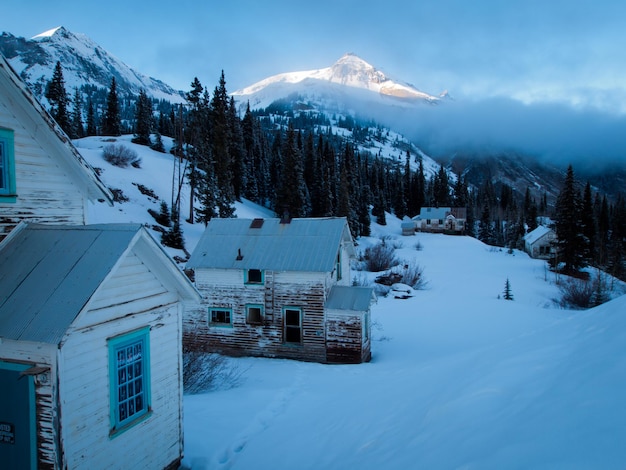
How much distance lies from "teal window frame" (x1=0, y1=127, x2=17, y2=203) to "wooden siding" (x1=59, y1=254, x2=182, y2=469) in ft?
7.06

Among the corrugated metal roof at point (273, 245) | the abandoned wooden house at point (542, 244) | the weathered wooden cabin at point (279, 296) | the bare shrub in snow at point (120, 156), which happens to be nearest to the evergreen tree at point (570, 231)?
the abandoned wooden house at point (542, 244)

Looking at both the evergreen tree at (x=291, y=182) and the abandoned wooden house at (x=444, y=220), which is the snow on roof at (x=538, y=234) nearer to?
the abandoned wooden house at (x=444, y=220)

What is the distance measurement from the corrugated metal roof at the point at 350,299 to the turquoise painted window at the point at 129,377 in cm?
1165

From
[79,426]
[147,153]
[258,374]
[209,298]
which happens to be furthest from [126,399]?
[147,153]

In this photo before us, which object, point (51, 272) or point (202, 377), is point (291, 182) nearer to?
point (202, 377)

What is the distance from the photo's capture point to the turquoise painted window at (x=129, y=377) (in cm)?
627

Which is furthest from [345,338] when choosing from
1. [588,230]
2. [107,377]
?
[588,230]

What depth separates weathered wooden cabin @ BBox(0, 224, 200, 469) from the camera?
17.8ft

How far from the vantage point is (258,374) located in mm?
15750

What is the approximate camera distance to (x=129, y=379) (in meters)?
6.63

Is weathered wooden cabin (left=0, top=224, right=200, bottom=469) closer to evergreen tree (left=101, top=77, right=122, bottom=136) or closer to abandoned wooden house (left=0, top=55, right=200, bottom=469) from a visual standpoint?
abandoned wooden house (left=0, top=55, right=200, bottom=469)

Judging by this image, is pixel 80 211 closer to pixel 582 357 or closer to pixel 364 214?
pixel 582 357

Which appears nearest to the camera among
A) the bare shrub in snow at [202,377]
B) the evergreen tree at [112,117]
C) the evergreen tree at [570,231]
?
the bare shrub in snow at [202,377]

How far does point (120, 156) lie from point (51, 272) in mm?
42890
